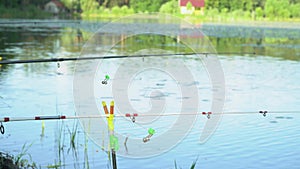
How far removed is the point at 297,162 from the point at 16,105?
543 cm

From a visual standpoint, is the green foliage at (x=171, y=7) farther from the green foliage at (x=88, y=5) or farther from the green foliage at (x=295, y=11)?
the green foliage at (x=295, y=11)


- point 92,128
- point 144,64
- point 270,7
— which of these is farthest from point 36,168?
point 270,7

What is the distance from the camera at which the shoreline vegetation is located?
5900cm

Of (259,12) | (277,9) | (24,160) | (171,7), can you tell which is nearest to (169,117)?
(24,160)

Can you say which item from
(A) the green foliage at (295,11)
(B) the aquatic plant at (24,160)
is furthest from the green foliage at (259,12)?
(B) the aquatic plant at (24,160)

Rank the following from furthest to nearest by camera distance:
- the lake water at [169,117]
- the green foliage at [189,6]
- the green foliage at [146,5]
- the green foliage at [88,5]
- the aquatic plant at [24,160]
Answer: the green foliage at [146,5]
the green foliage at [88,5]
the green foliage at [189,6]
the lake water at [169,117]
the aquatic plant at [24,160]

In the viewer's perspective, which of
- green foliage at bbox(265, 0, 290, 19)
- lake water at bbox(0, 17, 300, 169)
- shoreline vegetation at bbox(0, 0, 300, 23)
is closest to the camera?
lake water at bbox(0, 17, 300, 169)

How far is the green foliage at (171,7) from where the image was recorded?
6975 centimetres

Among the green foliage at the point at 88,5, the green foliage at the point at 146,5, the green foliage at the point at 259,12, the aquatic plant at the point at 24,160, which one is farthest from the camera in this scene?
the green foliage at the point at 146,5

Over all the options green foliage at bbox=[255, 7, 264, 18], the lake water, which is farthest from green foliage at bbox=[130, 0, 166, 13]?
the lake water

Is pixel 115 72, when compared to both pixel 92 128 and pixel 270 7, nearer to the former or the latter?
pixel 92 128

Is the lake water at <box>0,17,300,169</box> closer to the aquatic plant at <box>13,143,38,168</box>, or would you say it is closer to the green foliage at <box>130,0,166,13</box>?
the aquatic plant at <box>13,143,38,168</box>

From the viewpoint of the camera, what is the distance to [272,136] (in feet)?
29.8

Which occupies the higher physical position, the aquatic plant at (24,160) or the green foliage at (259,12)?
the aquatic plant at (24,160)
